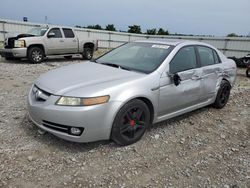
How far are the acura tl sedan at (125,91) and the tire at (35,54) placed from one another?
6.56 m

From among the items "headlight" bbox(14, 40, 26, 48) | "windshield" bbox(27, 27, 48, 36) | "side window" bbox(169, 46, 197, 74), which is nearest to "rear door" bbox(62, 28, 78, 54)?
"windshield" bbox(27, 27, 48, 36)

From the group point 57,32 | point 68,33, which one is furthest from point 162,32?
point 57,32

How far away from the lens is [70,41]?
1128 centimetres

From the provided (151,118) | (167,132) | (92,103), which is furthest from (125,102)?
(167,132)

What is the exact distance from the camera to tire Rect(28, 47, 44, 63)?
9.77 metres

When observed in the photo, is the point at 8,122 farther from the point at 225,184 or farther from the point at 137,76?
the point at 225,184

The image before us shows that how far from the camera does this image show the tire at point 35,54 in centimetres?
977

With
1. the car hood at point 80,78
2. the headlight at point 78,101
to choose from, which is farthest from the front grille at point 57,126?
the car hood at point 80,78

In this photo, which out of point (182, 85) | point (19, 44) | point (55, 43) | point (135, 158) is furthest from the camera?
point (55, 43)

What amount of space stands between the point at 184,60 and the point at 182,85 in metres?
0.48

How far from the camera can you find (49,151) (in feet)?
9.86

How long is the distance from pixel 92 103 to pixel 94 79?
48cm

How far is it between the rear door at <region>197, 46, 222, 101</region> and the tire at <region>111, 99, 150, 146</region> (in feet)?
4.95

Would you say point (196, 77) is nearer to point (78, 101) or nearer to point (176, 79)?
point (176, 79)
